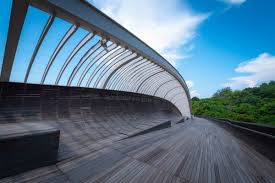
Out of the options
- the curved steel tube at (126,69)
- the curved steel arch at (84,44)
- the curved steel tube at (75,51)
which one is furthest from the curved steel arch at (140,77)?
the curved steel tube at (75,51)

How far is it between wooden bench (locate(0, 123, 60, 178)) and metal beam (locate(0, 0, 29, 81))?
457 centimetres

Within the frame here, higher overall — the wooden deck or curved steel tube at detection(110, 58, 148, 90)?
curved steel tube at detection(110, 58, 148, 90)

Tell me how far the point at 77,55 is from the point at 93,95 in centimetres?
307

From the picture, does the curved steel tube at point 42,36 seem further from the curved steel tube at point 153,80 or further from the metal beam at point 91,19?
the curved steel tube at point 153,80

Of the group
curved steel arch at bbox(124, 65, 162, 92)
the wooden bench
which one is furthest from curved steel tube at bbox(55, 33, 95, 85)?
curved steel arch at bbox(124, 65, 162, 92)

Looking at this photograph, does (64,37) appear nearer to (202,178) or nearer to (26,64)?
(26,64)

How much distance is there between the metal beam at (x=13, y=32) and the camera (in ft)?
16.5

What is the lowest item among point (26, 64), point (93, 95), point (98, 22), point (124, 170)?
point (124, 170)

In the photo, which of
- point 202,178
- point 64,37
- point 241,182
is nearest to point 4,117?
point 64,37

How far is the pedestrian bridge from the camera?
11.5 feet

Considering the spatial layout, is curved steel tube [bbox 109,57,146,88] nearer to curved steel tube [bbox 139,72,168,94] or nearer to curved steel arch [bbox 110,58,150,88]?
curved steel arch [bbox 110,58,150,88]

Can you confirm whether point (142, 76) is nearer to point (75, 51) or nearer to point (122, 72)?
point (122, 72)

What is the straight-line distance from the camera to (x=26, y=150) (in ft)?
11.1

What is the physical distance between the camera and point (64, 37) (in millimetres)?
7316
